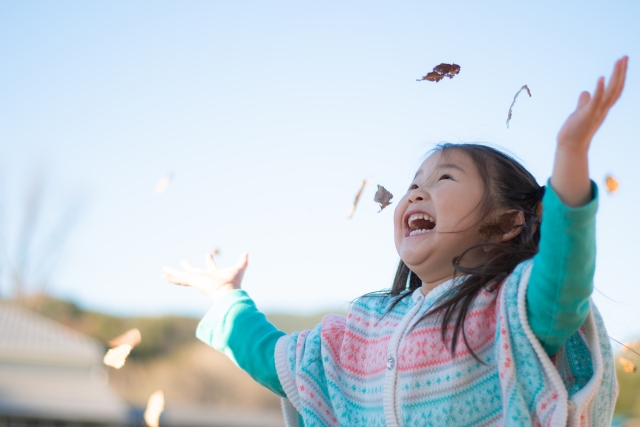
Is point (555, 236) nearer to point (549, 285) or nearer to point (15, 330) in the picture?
point (549, 285)

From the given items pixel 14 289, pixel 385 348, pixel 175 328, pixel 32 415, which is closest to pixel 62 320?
pixel 14 289

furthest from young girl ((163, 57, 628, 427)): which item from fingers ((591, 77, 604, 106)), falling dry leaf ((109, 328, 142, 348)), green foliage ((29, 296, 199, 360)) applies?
green foliage ((29, 296, 199, 360))

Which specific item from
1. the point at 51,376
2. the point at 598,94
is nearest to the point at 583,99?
the point at 598,94

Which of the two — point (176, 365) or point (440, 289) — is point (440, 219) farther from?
point (176, 365)

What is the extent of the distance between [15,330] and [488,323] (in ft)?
40.3

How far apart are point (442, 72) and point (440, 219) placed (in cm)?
71

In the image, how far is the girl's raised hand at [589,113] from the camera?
130cm

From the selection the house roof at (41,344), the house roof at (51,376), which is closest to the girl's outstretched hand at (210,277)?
A: the house roof at (51,376)

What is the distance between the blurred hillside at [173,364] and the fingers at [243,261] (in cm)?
1288

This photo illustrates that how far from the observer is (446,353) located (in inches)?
65.1

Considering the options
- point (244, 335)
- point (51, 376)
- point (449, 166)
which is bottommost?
point (51, 376)

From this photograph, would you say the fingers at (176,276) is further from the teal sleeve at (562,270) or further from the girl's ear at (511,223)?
the teal sleeve at (562,270)

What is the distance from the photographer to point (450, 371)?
1.63m

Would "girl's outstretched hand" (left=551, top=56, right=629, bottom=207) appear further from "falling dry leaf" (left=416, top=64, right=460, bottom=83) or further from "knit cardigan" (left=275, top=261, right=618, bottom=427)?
"falling dry leaf" (left=416, top=64, right=460, bottom=83)
